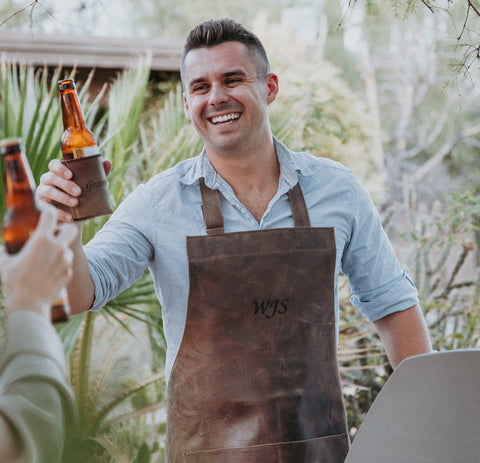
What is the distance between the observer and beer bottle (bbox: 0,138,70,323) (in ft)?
2.58

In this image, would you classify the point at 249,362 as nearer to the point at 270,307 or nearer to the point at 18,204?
the point at 270,307

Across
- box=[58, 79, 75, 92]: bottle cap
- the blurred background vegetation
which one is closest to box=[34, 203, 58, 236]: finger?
box=[58, 79, 75, 92]: bottle cap

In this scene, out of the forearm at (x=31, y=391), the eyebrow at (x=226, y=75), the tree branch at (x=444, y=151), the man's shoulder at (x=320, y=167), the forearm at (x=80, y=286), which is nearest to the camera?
the forearm at (x=31, y=391)

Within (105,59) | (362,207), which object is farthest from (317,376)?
(105,59)

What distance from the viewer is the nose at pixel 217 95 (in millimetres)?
1725

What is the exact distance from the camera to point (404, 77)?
10812mm

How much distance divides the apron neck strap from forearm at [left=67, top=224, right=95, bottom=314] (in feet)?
1.18

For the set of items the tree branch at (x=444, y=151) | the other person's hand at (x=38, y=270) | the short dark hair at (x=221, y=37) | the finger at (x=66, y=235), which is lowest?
the other person's hand at (x=38, y=270)

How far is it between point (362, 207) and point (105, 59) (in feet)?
9.28

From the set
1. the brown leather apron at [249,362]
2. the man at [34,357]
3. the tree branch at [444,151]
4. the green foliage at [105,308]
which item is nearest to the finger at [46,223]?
the man at [34,357]

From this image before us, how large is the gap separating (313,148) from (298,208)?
104 inches

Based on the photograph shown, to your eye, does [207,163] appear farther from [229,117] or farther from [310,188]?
[310,188]

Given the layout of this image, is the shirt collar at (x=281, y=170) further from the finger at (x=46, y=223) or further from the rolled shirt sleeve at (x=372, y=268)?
the finger at (x=46, y=223)

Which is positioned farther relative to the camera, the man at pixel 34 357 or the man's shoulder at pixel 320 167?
the man's shoulder at pixel 320 167
